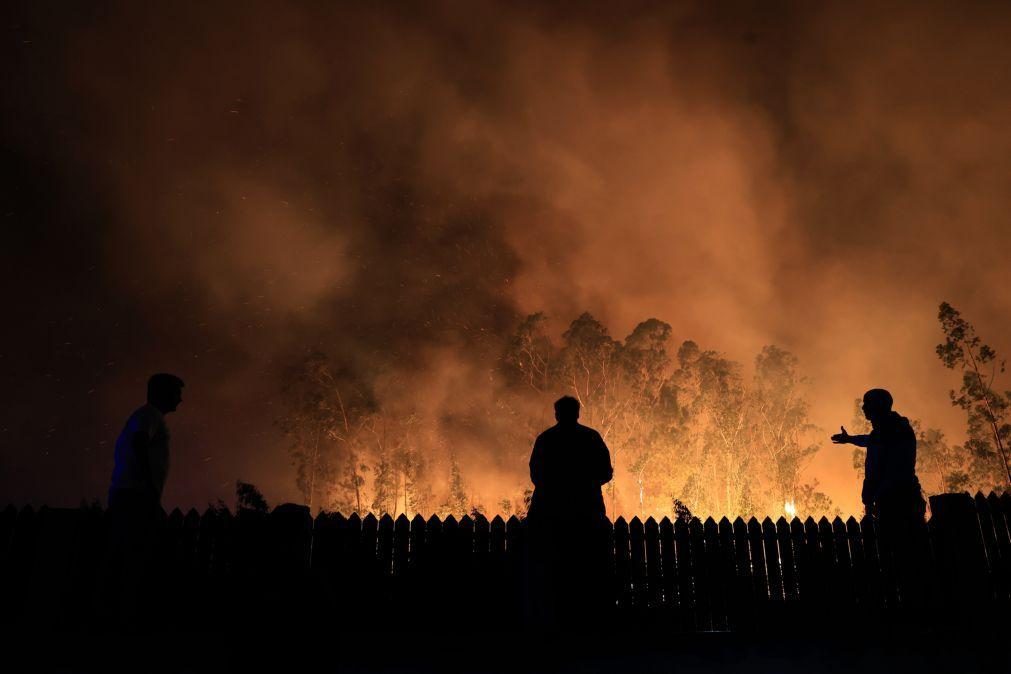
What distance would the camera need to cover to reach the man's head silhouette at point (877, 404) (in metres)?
7.96

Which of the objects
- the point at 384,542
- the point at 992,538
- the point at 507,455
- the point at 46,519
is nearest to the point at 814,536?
the point at 992,538

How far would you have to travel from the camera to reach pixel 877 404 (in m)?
8.02

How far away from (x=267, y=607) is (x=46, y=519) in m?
8.19

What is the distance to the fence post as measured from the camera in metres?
8.29

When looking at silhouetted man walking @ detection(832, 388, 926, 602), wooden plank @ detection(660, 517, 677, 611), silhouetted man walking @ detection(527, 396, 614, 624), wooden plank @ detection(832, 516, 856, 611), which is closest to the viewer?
silhouetted man walking @ detection(527, 396, 614, 624)

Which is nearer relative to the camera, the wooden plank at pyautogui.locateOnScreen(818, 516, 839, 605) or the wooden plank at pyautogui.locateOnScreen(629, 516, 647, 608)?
the wooden plank at pyautogui.locateOnScreen(629, 516, 647, 608)

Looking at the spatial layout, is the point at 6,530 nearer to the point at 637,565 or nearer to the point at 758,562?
the point at 637,565

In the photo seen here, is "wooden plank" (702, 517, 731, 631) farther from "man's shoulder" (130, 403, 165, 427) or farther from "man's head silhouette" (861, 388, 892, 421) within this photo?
"man's shoulder" (130, 403, 165, 427)

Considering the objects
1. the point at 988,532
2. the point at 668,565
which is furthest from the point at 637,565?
the point at 988,532

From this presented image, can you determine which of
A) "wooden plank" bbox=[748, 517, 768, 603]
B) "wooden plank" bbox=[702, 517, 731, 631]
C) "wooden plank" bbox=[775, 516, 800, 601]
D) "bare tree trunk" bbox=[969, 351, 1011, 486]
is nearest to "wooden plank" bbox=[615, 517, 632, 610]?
"wooden plank" bbox=[702, 517, 731, 631]

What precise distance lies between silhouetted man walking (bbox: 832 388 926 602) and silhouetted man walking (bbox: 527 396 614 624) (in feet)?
10.9

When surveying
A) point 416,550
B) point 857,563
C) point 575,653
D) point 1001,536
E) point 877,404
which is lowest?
point 575,653

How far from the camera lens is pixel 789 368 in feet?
165

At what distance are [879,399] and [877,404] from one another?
0.08 meters
